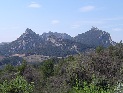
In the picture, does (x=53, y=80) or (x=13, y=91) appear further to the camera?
(x=53, y=80)

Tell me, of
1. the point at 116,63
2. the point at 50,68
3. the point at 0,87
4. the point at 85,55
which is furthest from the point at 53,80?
the point at 50,68

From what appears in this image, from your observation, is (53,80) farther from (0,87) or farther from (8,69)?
(8,69)

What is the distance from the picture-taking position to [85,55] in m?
34.6

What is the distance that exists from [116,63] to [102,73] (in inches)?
97.1

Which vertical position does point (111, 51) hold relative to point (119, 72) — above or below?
above

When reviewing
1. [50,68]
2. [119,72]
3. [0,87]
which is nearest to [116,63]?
[119,72]

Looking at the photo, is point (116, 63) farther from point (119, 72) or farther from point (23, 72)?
point (23, 72)

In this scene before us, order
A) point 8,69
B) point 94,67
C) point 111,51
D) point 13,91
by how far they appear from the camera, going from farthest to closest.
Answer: point 8,69 → point 111,51 → point 94,67 → point 13,91

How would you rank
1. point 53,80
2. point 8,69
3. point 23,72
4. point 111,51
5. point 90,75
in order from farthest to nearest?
point 8,69 < point 23,72 < point 111,51 < point 53,80 < point 90,75

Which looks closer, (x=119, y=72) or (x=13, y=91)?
(x=13, y=91)

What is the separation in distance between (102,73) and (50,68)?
75.3ft

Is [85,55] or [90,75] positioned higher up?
[85,55]

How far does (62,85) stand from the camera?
30406 mm

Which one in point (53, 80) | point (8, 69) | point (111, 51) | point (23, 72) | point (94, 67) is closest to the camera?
point (94, 67)
